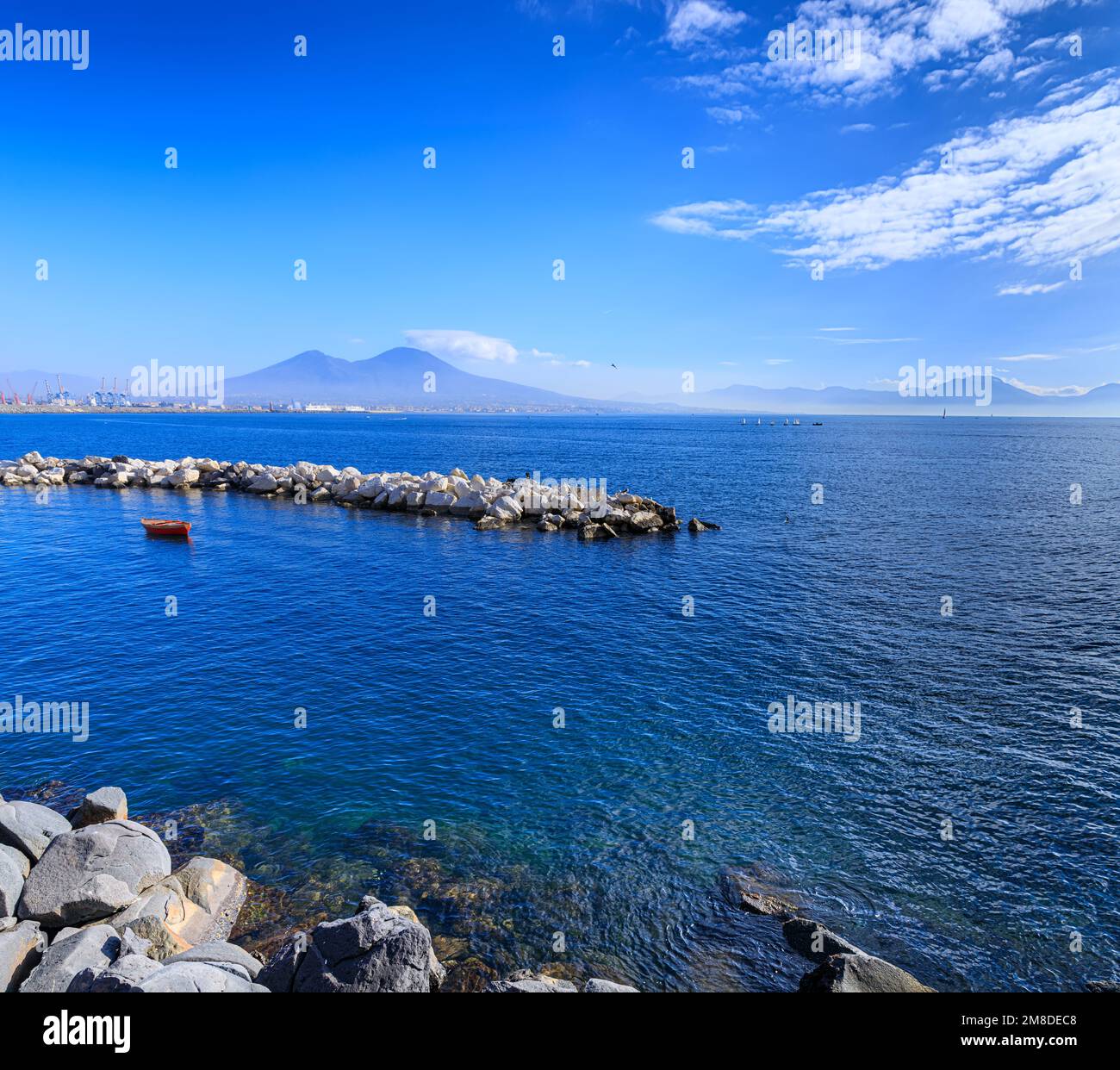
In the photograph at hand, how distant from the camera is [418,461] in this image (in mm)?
136625

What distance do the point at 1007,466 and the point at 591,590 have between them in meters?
130

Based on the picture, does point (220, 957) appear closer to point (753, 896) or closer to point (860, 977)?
point (753, 896)

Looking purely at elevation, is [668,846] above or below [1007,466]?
below

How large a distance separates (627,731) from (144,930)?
16.8 m

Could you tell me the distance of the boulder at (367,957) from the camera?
1229 centimetres

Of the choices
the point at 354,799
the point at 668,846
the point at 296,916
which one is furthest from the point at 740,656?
the point at 296,916

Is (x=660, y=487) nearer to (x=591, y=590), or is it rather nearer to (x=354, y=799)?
(x=591, y=590)

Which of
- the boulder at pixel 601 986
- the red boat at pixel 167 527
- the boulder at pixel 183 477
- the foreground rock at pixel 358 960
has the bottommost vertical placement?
the boulder at pixel 601 986

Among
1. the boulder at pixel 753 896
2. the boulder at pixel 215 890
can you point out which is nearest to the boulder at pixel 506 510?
the boulder at pixel 215 890

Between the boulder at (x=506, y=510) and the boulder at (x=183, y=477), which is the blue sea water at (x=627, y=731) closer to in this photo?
the boulder at (x=506, y=510)

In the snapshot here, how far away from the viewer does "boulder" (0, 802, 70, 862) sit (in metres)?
16.9

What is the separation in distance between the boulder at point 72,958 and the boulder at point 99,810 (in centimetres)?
514

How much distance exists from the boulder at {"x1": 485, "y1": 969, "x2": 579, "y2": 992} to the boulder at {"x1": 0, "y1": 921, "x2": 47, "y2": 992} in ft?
32.6

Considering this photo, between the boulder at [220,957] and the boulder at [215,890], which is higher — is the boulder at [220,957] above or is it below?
above
